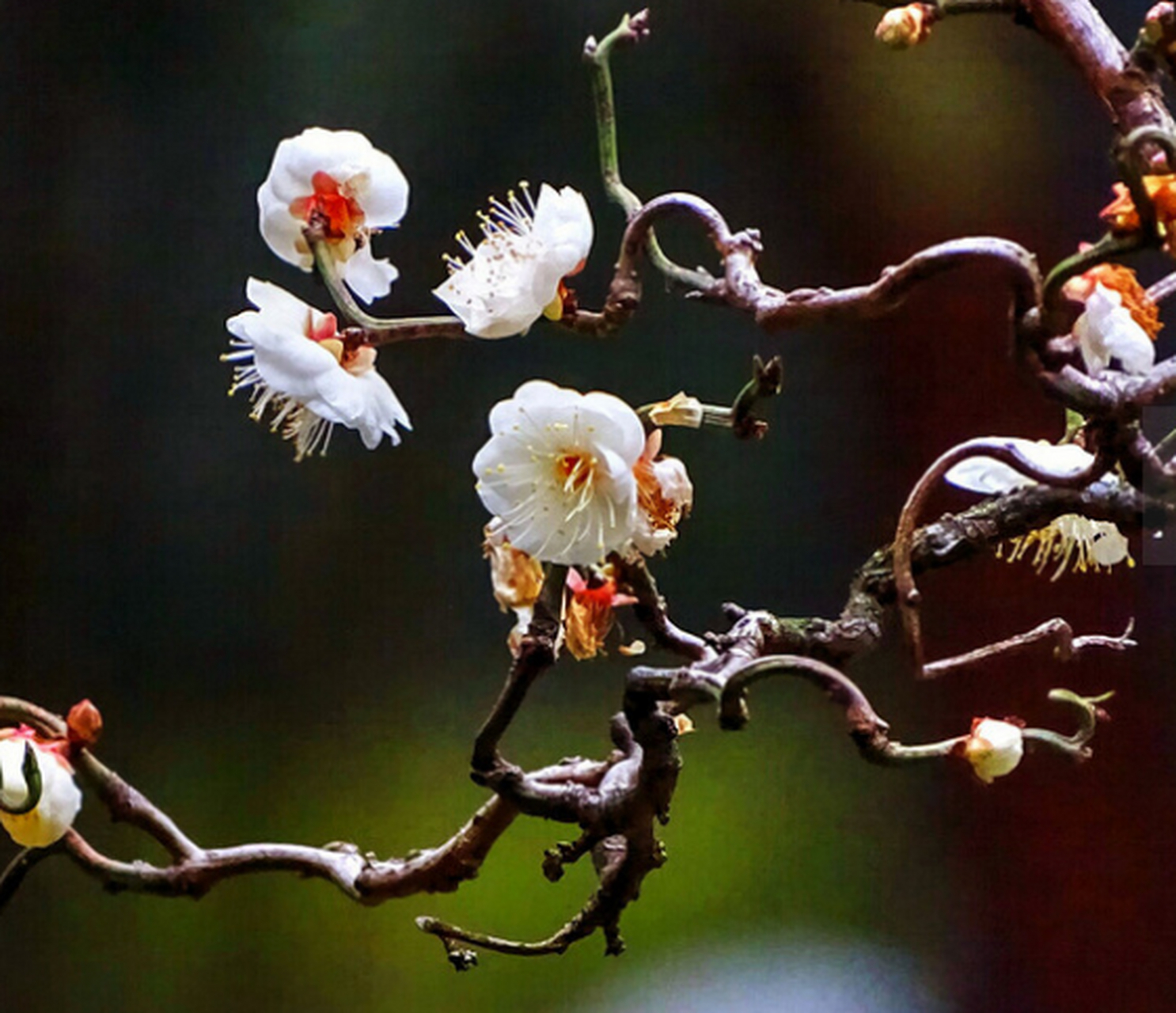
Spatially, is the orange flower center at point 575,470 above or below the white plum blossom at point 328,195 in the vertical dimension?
below

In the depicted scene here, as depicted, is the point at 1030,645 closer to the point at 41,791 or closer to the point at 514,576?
the point at 514,576

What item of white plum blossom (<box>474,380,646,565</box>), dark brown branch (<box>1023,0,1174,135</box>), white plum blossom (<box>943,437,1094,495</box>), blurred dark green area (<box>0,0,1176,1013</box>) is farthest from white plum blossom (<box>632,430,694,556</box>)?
blurred dark green area (<box>0,0,1176,1013</box>)

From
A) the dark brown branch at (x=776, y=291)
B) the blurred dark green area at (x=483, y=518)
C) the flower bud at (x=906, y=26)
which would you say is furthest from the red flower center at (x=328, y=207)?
the blurred dark green area at (x=483, y=518)

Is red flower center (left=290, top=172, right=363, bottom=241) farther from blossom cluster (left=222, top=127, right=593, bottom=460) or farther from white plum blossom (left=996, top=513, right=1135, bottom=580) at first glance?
white plum blossom (left=996, top=513, right=1135, bottom=580)

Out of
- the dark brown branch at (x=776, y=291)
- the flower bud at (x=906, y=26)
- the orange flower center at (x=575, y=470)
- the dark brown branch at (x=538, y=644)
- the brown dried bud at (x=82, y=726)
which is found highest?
the flower bud at (x=906, y=26)

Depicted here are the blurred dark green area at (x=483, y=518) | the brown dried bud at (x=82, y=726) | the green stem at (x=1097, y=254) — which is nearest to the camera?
the green stem at (x=1097, y=254)

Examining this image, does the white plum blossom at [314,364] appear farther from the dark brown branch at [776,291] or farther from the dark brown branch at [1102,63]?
the dark brown branch at [1102,63]

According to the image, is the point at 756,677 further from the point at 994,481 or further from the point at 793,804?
the point at 793,804
